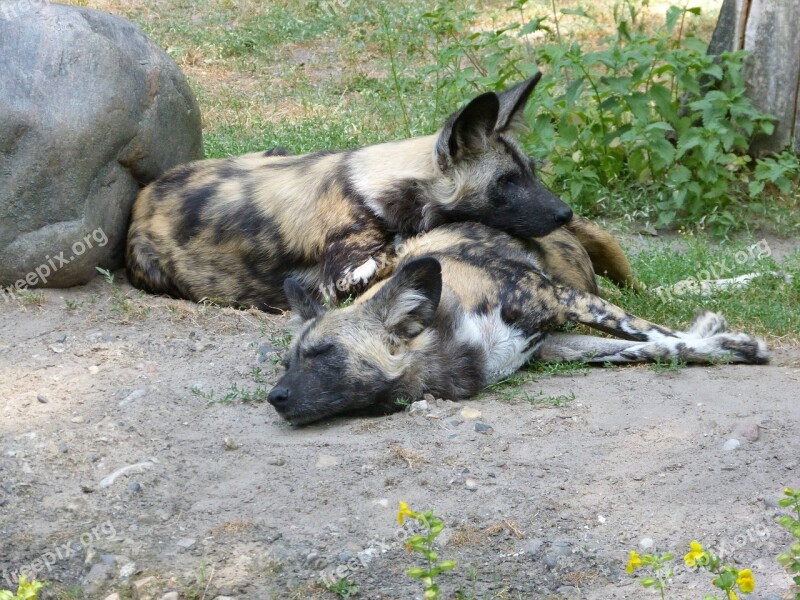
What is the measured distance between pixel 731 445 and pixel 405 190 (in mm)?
2037

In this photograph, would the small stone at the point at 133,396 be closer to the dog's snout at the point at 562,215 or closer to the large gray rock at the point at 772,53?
the dog's snout at the point at 562,215

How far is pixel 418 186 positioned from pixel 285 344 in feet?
3.29

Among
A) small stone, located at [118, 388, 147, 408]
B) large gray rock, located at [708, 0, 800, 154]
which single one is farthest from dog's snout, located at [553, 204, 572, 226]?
large gray rock, located at [708, 0, 800, 154]

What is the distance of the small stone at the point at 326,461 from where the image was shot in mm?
3678

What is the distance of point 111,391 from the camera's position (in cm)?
425

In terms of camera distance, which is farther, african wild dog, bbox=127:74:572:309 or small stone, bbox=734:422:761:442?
african wild dog, bbox=127:74:572:309

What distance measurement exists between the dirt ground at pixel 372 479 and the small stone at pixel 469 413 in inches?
1.2

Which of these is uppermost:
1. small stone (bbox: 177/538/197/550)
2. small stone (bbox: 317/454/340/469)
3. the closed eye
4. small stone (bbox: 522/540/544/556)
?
the closed eye

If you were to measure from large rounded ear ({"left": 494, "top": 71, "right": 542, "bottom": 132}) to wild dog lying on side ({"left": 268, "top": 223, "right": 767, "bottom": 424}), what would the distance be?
55 cm

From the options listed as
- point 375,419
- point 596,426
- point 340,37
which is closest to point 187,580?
point 375,419

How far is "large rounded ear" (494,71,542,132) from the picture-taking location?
5152 mm

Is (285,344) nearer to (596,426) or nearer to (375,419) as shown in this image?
(375,419)

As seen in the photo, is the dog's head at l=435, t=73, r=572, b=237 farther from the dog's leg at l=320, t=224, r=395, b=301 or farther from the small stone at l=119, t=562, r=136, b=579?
the small stone at l=119, t=562, r=136, b=579

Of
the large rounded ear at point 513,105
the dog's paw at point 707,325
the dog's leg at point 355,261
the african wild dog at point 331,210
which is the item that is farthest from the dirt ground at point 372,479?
the large rounded ear at point 513,105
